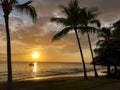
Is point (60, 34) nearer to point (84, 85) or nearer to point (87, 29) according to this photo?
point (87, 29)

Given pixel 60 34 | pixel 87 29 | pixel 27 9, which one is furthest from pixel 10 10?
pixel 87 29

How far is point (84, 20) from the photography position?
106 feet

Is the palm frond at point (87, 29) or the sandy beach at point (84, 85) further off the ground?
the palm frond at point (87, 29)

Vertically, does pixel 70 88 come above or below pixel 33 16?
below

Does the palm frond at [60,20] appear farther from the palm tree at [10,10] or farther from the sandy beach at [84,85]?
the palm tree at [10,10]

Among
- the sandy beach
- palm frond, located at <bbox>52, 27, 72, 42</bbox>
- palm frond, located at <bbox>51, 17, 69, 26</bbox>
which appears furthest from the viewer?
palm frond, located at <bbox>51, 17, 69, 26</bbox>

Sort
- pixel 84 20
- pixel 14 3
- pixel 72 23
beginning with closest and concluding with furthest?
pixel 14 3, pixel 72 23, pixel 84 20

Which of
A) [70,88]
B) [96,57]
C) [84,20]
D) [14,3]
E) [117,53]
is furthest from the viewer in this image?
[96,57]

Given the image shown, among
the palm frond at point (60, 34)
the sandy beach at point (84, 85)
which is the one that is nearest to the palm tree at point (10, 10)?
the sandy beach at point (84, 85)

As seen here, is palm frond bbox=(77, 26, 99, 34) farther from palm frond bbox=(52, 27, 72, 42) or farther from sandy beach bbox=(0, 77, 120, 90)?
Result: sandy beach bbox=(0, 77, 120, 90)

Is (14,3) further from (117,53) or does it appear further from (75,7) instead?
(117,53)

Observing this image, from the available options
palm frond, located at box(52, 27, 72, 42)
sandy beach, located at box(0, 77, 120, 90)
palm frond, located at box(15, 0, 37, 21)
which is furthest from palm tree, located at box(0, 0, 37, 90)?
palm frond, located at box(52, 27, 72, 42)

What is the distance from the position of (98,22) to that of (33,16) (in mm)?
20675

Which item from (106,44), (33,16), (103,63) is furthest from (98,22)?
(33,16)
